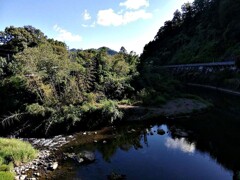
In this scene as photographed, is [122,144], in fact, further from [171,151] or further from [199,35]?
[199,35]

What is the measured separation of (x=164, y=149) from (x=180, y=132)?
4097 millimetres

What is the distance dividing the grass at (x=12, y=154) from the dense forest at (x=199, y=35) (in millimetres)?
29346

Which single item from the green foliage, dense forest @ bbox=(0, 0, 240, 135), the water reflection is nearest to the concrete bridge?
dense forest @ bbox=(0, 0, 240, 135)

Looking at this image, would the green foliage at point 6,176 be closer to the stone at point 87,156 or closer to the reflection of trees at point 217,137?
the stone at point 87,156

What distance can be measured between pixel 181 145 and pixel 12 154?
12746 mm

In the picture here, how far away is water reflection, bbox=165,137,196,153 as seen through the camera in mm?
18872

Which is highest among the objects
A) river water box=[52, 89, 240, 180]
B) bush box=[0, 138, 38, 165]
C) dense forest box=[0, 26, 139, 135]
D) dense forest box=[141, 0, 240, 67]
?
dense forest box=[141, 0, 240, 67]

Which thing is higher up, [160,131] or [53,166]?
[160,131]

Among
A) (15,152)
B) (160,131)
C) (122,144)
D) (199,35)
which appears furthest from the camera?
(199,35)

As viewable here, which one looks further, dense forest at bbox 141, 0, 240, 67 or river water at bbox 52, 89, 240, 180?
dense forest at bbox 141, 0, 240, 67

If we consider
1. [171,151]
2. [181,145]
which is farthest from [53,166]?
[181,145]

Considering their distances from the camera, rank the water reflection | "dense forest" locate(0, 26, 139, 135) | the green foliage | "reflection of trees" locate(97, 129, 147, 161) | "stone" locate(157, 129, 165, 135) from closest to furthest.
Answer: the green foliage
the water reflection
"reflection of trees" locate(97, 129, 147, 161)
"stone" locate(157, 129, 165, 135)
"dense forest" locate(0, 26, 139, 135)

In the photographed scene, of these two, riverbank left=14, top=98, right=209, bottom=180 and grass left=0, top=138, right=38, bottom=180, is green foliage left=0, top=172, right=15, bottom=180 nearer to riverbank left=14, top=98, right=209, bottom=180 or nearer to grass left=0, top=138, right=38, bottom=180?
grass left=0, top=138, right=38, bottom=180

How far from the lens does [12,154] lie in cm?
1688
